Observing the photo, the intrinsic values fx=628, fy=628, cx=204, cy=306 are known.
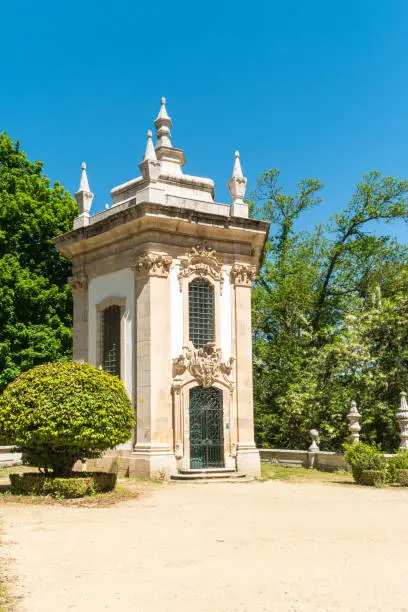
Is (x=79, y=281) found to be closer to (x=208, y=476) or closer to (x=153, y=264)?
(x=153, y=264)

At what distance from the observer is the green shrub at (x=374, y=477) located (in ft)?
53.4

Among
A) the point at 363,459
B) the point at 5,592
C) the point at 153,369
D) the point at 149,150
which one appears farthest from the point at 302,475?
the point at 5,592

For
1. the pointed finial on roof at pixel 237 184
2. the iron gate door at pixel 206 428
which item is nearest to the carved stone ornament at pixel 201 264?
the pointed finial on roof at pixel 237 184

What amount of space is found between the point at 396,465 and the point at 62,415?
29.4 ft

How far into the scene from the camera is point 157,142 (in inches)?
886

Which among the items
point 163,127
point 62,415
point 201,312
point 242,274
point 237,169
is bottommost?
point 62,415

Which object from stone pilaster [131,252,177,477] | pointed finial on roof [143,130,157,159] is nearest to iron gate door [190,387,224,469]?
stone pilaster [131,252,177,477]

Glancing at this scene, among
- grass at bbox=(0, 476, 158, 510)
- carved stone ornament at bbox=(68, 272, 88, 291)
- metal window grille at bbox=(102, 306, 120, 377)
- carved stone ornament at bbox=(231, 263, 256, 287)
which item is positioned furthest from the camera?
carved stone ornament at bbox=(68, 272, 88, 291)

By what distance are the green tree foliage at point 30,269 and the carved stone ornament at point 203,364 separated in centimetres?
909

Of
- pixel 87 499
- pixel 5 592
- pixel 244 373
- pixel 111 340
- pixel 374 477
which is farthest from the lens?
pixel 111 340

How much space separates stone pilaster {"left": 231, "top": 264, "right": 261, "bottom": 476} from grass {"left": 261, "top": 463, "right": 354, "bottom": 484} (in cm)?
77

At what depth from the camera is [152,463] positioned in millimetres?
17516

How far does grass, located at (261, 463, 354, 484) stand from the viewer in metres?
18.0

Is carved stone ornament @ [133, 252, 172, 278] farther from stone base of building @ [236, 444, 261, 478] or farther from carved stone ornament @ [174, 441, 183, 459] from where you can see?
stone base of building @ [236, 444, 261, 478]
